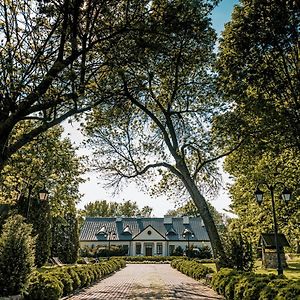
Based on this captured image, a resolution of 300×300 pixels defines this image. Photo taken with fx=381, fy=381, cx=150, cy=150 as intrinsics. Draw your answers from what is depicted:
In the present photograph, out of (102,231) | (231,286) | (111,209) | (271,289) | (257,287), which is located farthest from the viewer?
(111,209)

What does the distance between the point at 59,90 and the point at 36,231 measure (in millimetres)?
18113

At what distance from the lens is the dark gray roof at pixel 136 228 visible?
57656mm

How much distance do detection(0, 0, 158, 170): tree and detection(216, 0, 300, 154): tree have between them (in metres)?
3.88

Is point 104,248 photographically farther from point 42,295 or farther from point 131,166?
point 42,295

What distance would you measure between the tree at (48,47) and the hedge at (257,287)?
663 centimetres

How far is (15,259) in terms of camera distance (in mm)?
10266

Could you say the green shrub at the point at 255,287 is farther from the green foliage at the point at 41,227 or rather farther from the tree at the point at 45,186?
the green foliage at the point at 41,227

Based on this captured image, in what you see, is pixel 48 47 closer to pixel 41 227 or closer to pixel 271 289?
pixel 271 289

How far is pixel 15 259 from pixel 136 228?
165ft

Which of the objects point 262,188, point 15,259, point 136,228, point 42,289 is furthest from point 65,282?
point 136,228

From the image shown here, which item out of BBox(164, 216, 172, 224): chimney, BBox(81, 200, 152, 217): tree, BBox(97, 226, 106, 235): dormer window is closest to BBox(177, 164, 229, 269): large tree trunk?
BBox(97, 226, 106, 235): dormer window

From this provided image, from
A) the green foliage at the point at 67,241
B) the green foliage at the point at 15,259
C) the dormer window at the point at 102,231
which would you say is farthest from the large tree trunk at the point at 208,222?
the dormer window at the point at 102,231

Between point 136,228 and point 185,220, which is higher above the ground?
point 185,220

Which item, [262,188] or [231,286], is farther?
[262,188]
